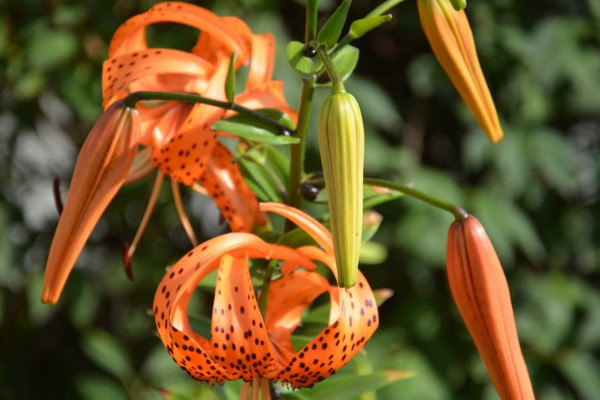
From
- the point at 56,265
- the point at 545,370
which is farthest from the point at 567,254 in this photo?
the point at 56,265

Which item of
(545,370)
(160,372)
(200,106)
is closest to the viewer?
(200,106)

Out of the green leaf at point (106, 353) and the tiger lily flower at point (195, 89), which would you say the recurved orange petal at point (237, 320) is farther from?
the green leaf at point (106, 353)

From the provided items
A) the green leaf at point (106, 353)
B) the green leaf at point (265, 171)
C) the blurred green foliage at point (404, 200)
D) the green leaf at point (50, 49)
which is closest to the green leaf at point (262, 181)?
the green leaf at point (265, 171)

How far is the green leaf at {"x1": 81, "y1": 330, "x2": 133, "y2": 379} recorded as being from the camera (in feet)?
5.62

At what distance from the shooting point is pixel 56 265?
0.69 meters

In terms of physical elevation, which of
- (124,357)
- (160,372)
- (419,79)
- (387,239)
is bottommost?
(124,357)

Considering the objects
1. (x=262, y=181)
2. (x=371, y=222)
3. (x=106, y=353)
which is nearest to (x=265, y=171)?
(x=262, y=181)

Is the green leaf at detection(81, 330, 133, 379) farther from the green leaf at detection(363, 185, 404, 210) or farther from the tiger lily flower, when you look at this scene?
the green leaf at detection(363, 185, 404, 210)

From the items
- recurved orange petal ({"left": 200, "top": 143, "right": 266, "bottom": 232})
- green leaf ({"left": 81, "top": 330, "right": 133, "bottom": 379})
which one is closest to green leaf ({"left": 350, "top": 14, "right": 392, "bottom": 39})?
recurved orange petal ({"left": 200, "top": 143, "right": 266, "bottom": 232})

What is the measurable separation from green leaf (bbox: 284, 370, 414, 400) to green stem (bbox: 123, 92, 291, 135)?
0.82 feet

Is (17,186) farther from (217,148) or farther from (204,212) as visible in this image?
(217,148)

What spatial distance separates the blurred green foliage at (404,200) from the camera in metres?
1.64

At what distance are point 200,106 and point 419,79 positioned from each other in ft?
3.15

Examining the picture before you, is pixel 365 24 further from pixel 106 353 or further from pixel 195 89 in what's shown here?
pixel 106 353
